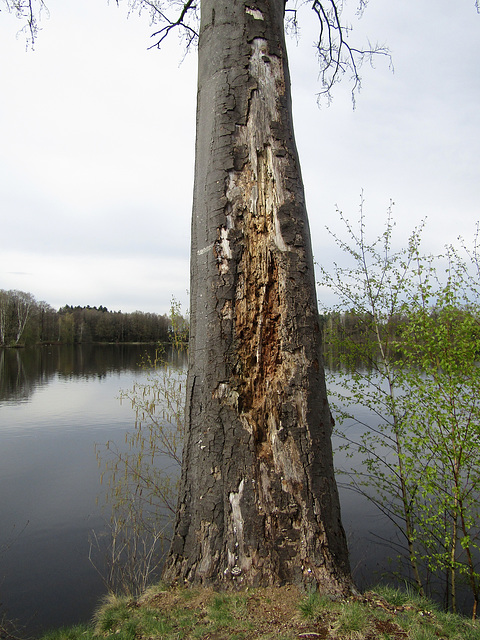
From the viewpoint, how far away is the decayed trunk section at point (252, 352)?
2.25m

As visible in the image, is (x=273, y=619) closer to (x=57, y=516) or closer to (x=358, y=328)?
(x=358, y=328)

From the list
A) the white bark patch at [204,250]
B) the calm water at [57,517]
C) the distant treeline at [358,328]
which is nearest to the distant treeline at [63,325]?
the calm water at [57,517]

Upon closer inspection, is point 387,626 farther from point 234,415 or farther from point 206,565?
point 234,415

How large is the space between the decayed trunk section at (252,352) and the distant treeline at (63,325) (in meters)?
46.4

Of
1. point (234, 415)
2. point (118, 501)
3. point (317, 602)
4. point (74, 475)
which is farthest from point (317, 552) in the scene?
point (74, 475)

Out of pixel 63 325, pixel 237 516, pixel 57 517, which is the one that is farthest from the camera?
pixel 63 325

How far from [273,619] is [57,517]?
21.0 ft

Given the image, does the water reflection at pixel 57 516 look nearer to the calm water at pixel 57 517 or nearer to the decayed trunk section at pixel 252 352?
the calm water at pixel 57 517

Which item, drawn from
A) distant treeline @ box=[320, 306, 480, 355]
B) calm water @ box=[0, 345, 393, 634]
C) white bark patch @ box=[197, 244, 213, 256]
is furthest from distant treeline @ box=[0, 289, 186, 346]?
white bark patch @ box=[197, 244, 213, 256]

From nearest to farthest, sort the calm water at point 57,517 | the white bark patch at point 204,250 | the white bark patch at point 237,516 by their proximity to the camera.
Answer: the white bark patch at point 237,516
the white bark patch at point 204,250
the calm water at point 57,517

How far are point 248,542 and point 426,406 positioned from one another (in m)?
2.98

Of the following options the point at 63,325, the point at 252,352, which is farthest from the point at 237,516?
the point at 63,325

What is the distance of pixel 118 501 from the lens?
24.3 ft

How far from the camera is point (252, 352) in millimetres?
2451
